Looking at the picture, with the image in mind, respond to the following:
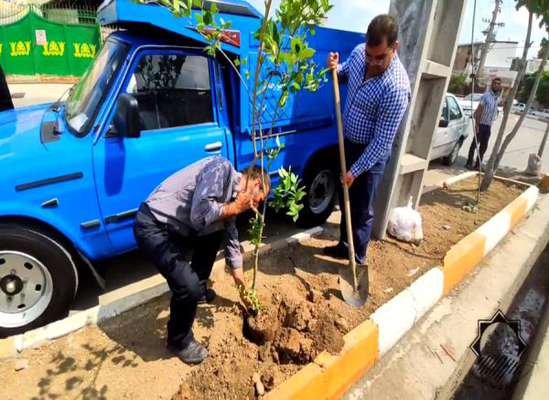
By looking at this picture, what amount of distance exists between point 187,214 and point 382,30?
6.16ft

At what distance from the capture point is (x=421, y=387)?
8.63 feet

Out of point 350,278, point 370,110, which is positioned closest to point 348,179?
point 370,110

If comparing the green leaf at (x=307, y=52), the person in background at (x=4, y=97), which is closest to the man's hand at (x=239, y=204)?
the green leaf at (x=307, y=52)

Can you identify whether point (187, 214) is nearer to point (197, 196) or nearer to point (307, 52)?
point (197, 196)

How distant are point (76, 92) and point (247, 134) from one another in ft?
4.88

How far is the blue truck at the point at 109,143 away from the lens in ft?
8.26

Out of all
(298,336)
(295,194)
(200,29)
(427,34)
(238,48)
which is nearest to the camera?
(200,29)

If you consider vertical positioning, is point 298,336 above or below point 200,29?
below

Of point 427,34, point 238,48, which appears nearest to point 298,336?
point 238,48

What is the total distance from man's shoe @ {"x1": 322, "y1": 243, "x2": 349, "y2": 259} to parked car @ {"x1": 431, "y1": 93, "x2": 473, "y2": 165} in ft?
14.7

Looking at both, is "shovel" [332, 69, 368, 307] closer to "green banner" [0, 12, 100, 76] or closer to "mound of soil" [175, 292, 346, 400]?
"mound of soil" [175, 292, 346, 400]

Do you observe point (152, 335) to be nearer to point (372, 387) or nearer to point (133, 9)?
point (372, 387)

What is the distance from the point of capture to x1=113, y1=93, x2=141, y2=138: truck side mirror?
100 inches

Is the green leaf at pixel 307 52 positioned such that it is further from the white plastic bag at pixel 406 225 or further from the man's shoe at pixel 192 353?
the white plastic bag at pixel 406 225
